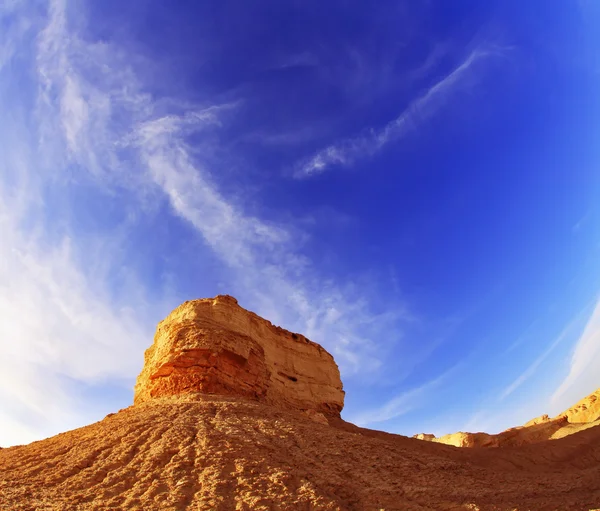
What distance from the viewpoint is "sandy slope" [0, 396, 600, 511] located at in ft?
32.7

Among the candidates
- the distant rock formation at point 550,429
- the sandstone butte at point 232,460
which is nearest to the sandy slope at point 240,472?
the sandstone butte at point 232,460

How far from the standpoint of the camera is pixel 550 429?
35.7m

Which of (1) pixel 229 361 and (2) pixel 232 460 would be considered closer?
(2) pixel 232 460

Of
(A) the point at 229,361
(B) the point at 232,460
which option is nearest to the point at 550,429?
(A) the point at 229,361

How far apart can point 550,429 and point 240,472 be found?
34349 millimetres

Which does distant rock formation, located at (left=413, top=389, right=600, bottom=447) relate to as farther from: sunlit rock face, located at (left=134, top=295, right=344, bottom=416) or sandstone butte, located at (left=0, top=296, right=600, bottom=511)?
sunlit rock face, located at (left=134, top=295, right=344, bottom=416)

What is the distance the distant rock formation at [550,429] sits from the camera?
109 ft

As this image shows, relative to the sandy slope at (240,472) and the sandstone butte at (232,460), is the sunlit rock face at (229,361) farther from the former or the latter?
the sandy slope at (240,472)

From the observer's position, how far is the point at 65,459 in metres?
12.2

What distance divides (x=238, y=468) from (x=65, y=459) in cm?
509

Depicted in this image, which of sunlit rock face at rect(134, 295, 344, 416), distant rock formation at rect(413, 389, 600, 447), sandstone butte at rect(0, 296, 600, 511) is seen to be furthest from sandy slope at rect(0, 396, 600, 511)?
distant rock formation at rect(413, 389, 600, 447)

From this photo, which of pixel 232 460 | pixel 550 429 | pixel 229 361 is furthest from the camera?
pixel 550 429

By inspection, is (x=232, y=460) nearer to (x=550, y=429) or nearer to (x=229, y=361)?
(x=229, y=361)

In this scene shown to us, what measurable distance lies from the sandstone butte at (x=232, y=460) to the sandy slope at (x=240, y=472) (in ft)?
0.16
